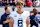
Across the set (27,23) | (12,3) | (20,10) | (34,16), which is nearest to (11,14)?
(20,10)

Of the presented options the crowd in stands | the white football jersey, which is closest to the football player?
the white football jersey

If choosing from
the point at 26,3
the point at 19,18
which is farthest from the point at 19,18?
the point at 26,3

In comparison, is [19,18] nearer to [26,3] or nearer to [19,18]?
[19,18]

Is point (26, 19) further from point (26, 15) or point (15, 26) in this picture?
point (15, 26)

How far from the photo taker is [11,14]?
221 cm

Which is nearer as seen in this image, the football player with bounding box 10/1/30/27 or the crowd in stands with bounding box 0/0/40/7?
the football player with bounding box 10/1/30/27

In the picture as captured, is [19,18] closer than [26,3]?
Yes

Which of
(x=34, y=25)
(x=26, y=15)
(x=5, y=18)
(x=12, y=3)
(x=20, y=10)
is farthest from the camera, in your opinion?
(x=12, y=3)

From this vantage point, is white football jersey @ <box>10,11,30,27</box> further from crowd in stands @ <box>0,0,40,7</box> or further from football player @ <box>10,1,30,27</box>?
crowd in stands @ <box>0,0,40,7</box>

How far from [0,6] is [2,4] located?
0.11 meters

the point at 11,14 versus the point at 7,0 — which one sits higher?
the point at 7,0

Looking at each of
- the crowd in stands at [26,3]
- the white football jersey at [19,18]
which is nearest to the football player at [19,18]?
the white football jersey at [19,18]

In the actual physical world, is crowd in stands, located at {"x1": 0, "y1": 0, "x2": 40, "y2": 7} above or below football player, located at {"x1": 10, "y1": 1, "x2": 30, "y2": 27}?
above

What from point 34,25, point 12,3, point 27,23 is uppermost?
point 12,3
